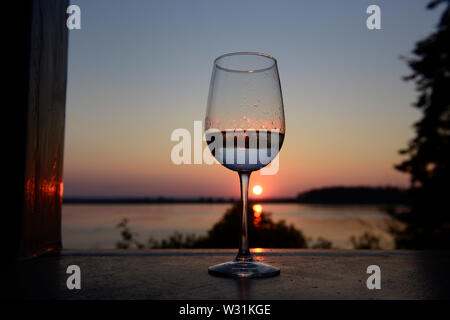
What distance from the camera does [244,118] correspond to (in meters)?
0.87

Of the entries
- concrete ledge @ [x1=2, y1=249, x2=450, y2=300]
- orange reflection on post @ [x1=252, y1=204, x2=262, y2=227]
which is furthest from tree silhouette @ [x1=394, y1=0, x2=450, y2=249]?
concrete ledge @ [x1=2, y1=249, x2=450, y2=300]

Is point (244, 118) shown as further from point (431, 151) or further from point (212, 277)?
point (431, 151)

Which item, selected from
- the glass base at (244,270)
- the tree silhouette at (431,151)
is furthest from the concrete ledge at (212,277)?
the tree silhouette at (431,151)

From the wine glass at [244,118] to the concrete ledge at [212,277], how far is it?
13 cm

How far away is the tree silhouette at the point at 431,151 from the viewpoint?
893cm

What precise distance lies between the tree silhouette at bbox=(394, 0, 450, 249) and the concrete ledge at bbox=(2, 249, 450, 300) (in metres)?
9.05

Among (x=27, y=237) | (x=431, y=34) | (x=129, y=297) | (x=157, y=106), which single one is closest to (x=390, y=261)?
(x=129, y=297)

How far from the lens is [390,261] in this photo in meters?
1.05

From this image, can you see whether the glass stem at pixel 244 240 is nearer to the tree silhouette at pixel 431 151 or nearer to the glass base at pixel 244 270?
the glass base at pixel 244 270

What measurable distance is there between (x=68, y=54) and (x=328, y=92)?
5330 mm

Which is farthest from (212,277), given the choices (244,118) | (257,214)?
(257,214)

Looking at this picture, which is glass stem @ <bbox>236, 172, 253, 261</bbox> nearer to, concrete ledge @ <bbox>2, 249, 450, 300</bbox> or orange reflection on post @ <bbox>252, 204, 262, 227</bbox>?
concrete ledge @ <bbox>2, 249, 450, 300</bbox>

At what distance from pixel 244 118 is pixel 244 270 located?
0.36 m

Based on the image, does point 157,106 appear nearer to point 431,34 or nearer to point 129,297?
point 129,297
